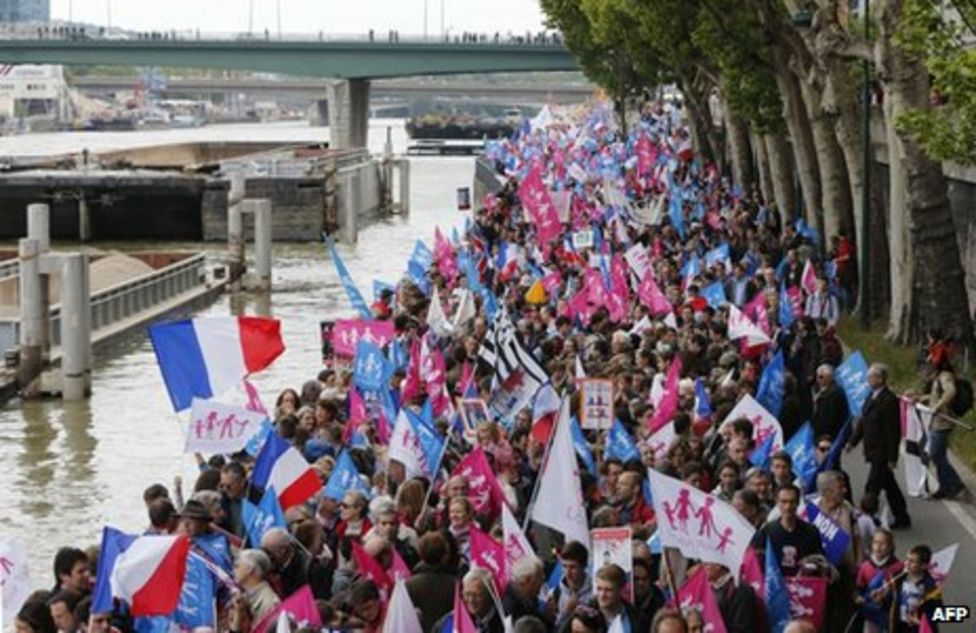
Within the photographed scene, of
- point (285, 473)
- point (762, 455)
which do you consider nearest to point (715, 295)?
point (762, 455)

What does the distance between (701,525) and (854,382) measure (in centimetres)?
717

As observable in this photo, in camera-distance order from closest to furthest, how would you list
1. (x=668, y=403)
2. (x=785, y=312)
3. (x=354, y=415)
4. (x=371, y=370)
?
(x=668, y=403)
(x=354, y=415)
(x=371, y=370)
(x=785, y=312)

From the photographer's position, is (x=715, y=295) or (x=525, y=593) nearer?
(x=525, y=593)

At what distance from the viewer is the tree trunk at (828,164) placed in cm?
3800

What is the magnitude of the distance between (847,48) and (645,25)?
1753 cm

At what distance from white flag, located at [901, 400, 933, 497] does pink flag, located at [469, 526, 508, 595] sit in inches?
340

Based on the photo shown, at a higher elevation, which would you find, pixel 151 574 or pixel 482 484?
pixel 151 574

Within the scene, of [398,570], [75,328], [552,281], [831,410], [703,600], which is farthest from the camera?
[75,328]

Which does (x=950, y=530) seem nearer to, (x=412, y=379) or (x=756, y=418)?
(x=756, y=418)

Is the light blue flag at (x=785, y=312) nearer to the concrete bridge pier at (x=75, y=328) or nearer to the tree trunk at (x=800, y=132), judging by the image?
the concrete bridge pier at (x=75, y=328)

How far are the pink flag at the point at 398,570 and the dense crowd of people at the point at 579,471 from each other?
0.03 metres

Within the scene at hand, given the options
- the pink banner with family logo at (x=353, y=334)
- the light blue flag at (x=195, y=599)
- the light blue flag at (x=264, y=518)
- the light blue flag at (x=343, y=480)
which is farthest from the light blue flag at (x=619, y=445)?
the pink banner with family logo at (x=353, y=334)

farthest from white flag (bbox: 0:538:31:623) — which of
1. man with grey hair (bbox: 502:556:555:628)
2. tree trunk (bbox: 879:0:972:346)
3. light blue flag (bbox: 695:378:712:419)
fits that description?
tree trunk (bbox: 879:0:972:346)

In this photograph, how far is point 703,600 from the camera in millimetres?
12000
